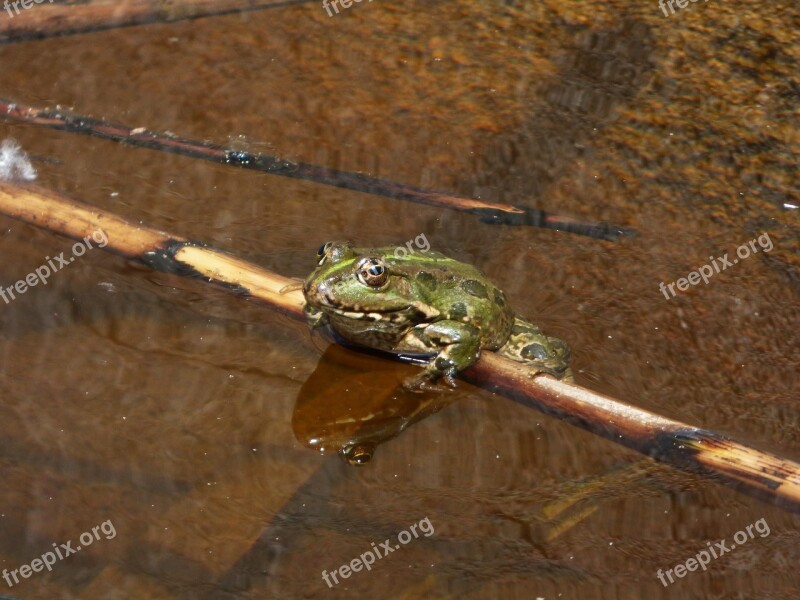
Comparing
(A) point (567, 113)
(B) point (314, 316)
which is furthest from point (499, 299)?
(A) point (567, 113)

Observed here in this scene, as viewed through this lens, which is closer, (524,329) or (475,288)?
(475,288)

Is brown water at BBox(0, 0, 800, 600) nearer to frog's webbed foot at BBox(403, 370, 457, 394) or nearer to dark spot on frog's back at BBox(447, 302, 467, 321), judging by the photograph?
frog's webbed foot at BBox(403, 370, 457, 394)

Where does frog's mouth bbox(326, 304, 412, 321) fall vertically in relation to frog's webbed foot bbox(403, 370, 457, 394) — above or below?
above

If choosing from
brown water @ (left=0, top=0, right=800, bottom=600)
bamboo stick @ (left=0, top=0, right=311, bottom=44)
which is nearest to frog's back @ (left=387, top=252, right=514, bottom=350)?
brown water @ (left=0, top=0, right=800, bottom=600)

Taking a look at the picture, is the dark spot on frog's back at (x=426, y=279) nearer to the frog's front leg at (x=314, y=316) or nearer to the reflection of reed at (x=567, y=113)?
the frog's front leg at (x=314, y=316)

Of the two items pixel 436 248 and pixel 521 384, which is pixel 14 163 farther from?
pixel 521 384

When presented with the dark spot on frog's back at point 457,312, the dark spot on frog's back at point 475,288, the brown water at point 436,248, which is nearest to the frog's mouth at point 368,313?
the dark spot on frog's back at point 457,312
